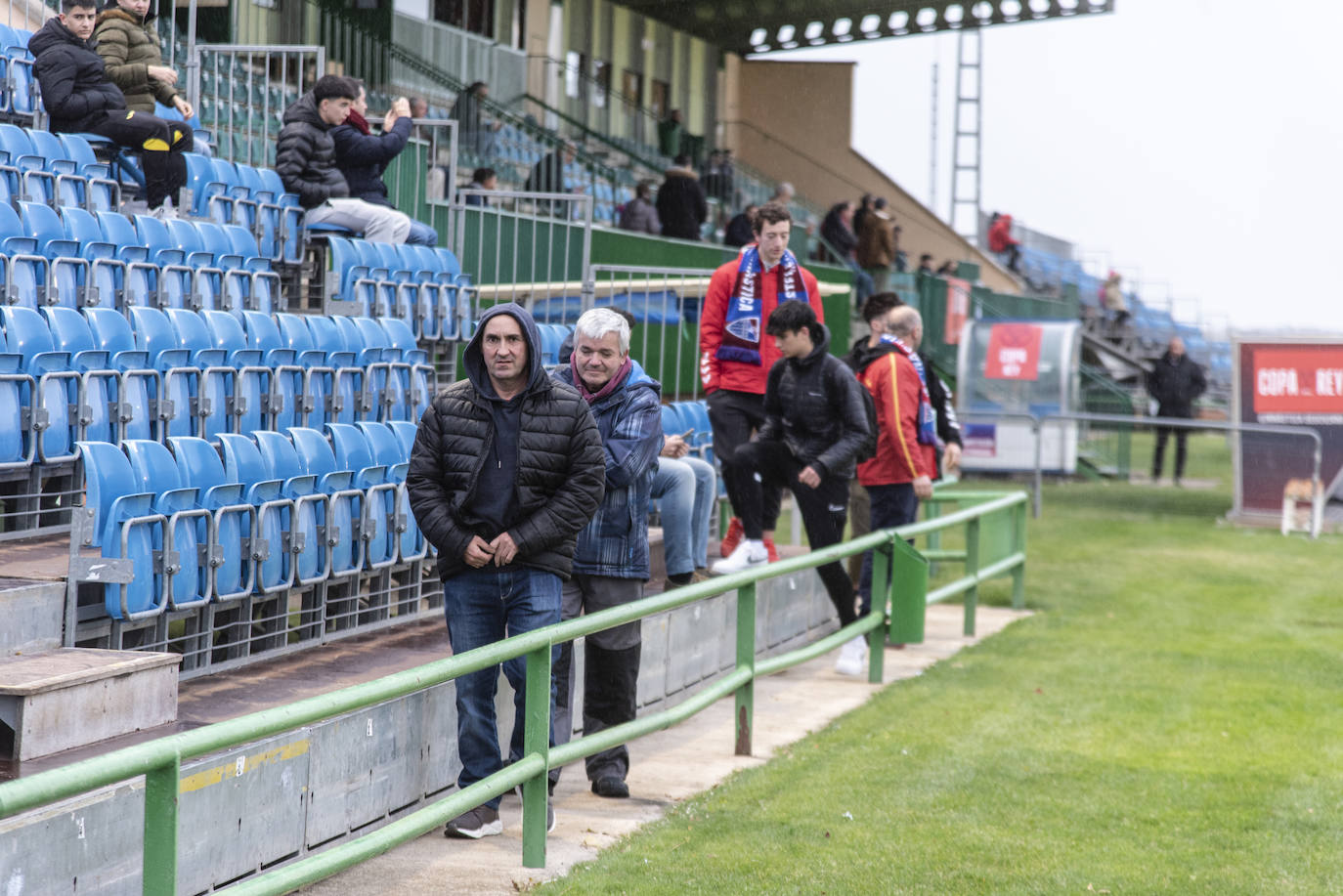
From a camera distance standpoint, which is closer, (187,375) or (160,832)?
(160,832)

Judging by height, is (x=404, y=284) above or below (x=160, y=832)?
above

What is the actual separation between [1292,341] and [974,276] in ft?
59.0

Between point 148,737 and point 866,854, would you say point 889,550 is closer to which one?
Answer: point 866,854

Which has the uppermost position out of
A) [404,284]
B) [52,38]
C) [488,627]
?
[52,38]

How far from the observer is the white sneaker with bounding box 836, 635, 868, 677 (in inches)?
370

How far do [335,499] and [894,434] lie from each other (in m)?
3.67

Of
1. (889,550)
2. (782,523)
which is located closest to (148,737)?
(889,550)

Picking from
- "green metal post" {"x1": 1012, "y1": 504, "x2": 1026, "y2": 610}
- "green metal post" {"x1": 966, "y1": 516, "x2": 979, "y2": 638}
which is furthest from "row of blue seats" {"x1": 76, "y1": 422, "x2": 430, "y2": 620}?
"green metal post" {"x1": 1012, "y1": 504, "x2": 1026, "y2": 610}

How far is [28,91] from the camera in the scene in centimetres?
1050

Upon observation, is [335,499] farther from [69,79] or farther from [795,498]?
[69,79]

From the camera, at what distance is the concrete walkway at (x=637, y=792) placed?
202 inches

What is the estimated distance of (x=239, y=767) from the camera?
4.14 meters

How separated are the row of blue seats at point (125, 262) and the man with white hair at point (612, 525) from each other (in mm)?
3355

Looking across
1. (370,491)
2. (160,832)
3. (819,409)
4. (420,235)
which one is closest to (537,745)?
(160,832)
